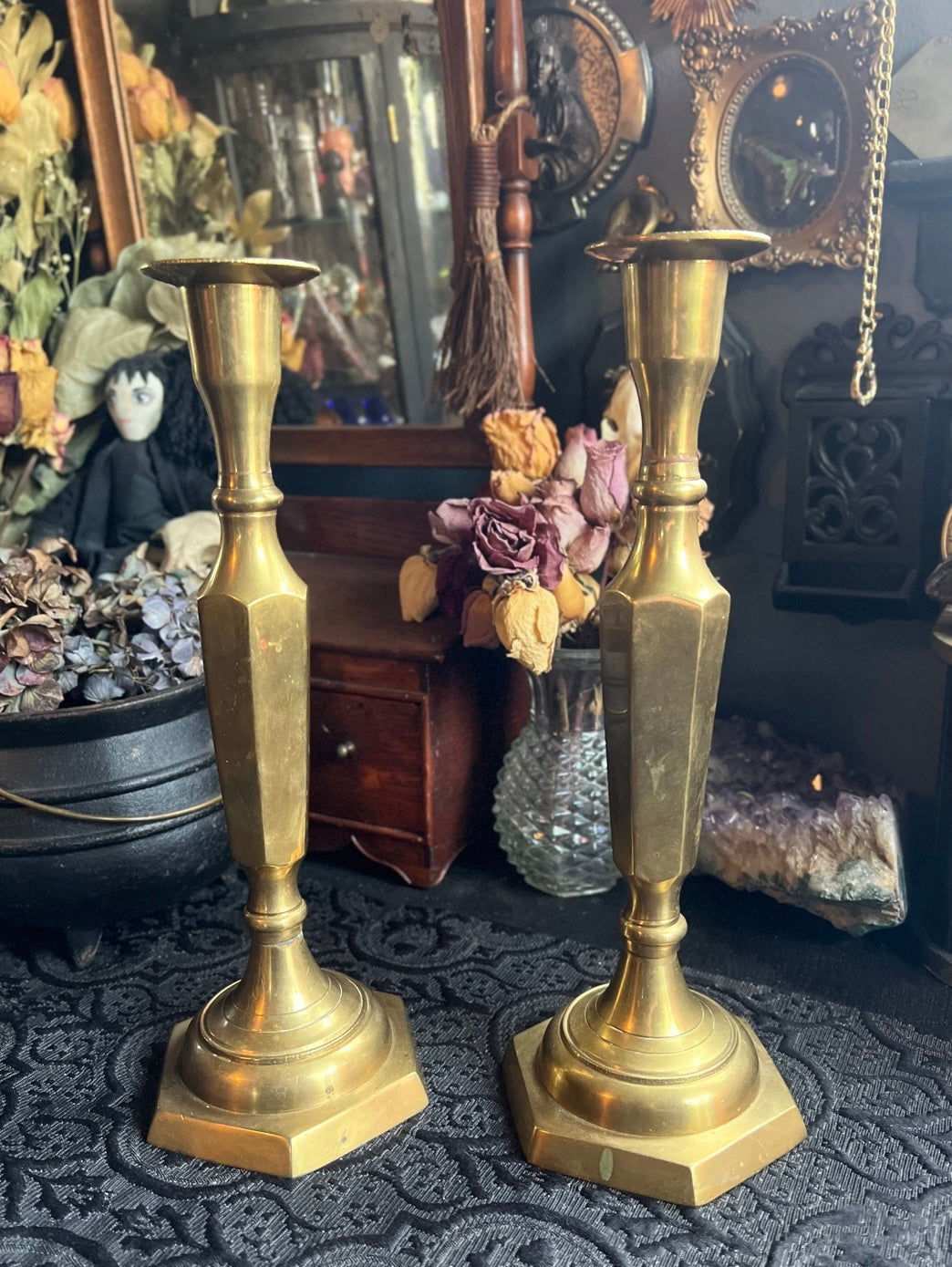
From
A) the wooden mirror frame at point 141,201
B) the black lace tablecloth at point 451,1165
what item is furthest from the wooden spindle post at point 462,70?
the black lace tablecloth at point 451,1165

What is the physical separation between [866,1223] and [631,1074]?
0.16m

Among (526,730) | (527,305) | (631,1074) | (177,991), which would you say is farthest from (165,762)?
(527,305)

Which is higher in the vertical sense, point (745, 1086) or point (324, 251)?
point (324, 251)

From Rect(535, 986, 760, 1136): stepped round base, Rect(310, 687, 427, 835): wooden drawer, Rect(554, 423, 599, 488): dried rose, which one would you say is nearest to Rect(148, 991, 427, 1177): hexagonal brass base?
Rect(535, 986, 760, 1136): stepped round base

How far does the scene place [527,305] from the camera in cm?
106

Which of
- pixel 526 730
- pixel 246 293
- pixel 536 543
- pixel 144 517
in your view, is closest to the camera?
pixel 246 293

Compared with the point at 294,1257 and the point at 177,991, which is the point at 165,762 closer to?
the point at 177,991

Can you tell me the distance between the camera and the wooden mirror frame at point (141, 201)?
108 cm

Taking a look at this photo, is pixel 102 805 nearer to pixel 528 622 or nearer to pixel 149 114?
pixel 528 622

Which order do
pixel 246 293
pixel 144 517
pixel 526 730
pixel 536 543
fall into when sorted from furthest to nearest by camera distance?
1. pixel 144 517
2. pixel 526 730
3. pixel 536 543
4. pixel 246 293

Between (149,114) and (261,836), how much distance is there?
96cm

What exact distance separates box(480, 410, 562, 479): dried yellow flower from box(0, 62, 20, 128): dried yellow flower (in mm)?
679

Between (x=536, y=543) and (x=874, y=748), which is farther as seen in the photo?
(x=874, y=748)

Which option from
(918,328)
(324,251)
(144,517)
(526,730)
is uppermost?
(324,251)
